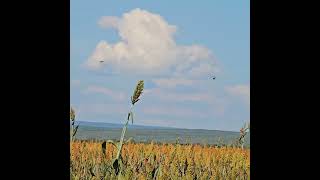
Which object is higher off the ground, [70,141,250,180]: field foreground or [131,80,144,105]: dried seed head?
[131,80,144,105]: dried seed head

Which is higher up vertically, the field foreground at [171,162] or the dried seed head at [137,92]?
the dried seed head at [137,92]

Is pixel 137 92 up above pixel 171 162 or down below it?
above

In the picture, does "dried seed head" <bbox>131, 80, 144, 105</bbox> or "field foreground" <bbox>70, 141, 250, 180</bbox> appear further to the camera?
"field foreground" <bbox>70, 141, 250, 180</bbox>

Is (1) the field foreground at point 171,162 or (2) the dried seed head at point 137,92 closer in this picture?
(2) the dried seed head at point 137,92

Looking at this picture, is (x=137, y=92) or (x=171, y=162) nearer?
(x=137, y=92)
